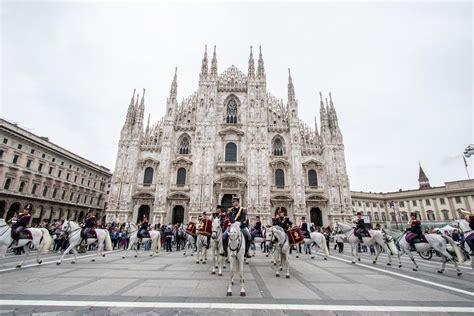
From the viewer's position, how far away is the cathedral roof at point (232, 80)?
32944mm

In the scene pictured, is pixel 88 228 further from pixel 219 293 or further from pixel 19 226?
pixel 219 293

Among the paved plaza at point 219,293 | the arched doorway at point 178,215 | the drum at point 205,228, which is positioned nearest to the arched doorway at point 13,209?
the arched doorway at point 178,215

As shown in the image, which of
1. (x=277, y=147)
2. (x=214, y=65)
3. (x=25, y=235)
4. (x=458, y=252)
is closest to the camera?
(x=458, y=252)

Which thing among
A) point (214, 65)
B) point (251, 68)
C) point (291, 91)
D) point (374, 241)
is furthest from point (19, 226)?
point (251, 68)

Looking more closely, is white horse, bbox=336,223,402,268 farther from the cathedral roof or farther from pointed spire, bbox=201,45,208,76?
pointed spire, bbox=201,45,208,76

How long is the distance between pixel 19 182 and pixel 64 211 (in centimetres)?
865

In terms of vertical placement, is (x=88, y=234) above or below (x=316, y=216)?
below

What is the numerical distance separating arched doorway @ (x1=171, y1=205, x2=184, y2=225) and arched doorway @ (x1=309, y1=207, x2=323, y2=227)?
17031mm

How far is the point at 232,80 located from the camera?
34344mm

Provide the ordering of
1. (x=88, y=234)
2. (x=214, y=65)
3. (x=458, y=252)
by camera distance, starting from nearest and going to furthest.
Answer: (x=458, y=252)
(x=88, y=234)
(x=214, y=65)

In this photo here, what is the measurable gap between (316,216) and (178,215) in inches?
721

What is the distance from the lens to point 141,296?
189 inches

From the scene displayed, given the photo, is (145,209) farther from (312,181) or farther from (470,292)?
(470,292)

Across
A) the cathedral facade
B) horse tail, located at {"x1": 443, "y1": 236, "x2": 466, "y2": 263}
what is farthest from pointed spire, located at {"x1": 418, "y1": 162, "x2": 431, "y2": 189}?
horse tail, located at {"x1": 443, "y1": 236, "x2": 466, "y2": 263}
